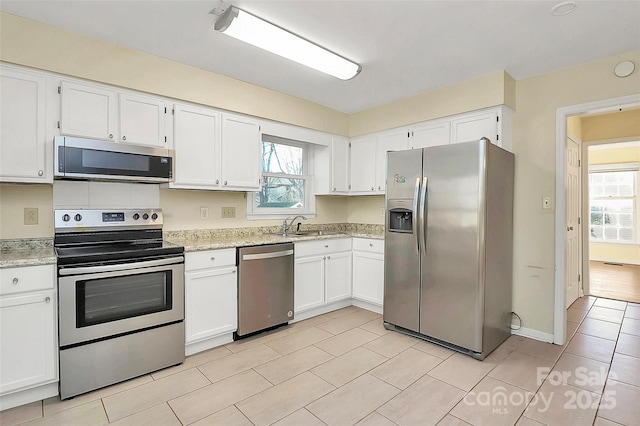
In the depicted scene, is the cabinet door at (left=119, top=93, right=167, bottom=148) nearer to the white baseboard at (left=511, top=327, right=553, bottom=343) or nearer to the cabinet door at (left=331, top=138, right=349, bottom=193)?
the cabinet door at (left=331, top=138, right=349, bottom=193)

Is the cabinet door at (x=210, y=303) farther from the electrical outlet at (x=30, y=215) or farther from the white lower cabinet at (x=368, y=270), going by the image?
the white lower cabinet at (x=368, y=270)

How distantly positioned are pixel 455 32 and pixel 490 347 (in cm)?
248

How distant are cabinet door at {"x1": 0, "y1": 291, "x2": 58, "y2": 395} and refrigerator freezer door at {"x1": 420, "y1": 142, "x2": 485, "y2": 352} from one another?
108 inches

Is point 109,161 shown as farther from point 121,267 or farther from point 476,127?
point 476,127

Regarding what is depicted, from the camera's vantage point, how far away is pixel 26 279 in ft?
6.46

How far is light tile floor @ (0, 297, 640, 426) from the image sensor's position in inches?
75.4

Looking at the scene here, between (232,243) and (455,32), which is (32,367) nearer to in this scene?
(232,243)

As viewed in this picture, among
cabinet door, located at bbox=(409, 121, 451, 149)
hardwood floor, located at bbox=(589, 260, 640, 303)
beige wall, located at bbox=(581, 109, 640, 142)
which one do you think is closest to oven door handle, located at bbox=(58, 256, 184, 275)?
cabinet door, located at bbox=(409, 121, 451, 149)

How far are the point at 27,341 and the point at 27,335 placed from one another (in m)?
0.04

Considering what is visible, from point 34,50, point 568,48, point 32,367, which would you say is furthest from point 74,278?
point 568,48

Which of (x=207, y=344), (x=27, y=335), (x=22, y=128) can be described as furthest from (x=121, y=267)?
(x=22, y=128)

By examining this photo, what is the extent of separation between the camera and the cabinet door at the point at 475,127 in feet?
9.98

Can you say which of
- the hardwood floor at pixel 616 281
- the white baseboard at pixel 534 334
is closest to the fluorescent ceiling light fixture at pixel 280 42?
the white baseboard at pixel 534 334

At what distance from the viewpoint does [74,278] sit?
210cm
